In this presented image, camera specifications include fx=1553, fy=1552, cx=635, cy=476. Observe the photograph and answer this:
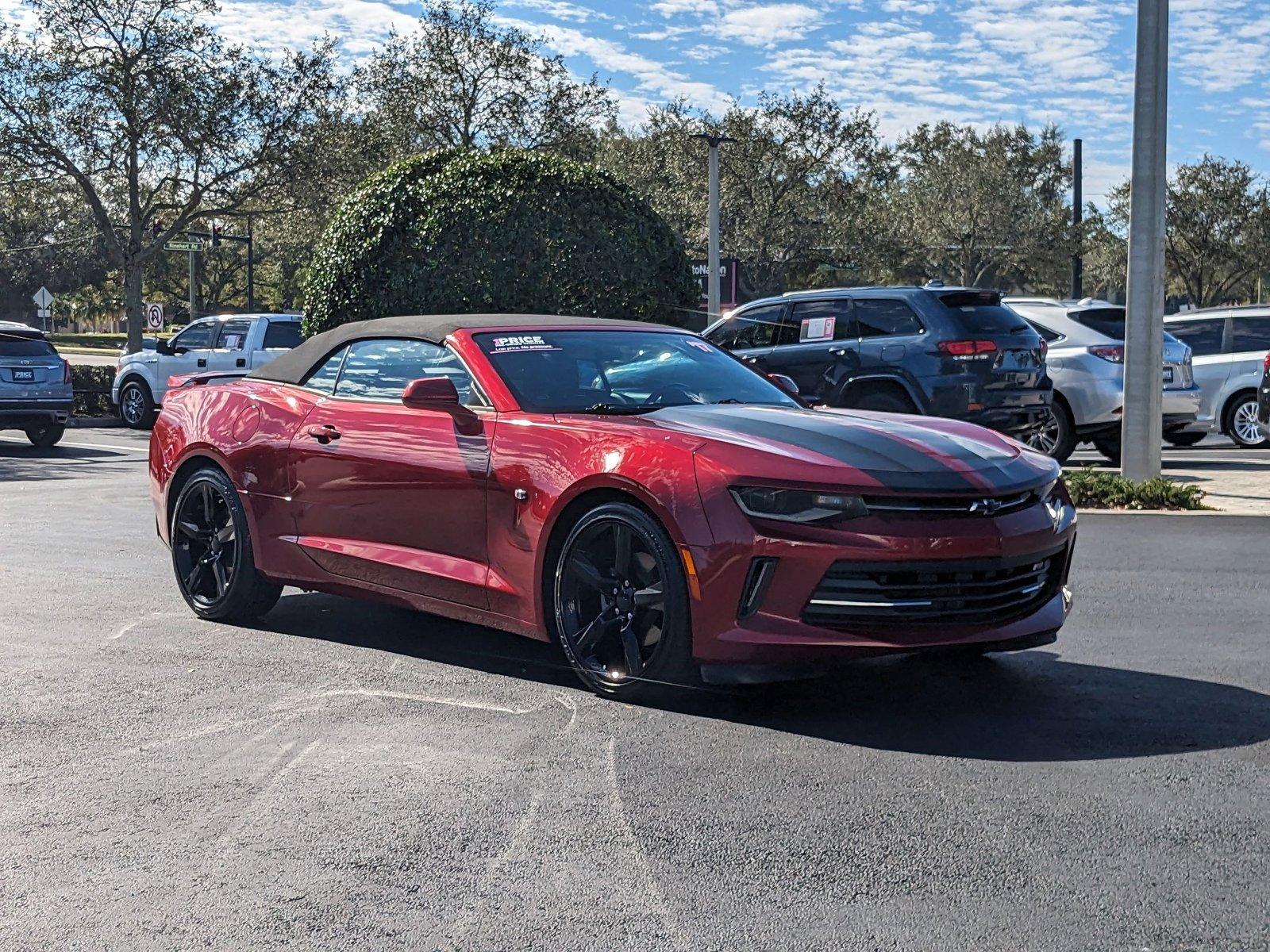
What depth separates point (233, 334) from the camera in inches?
928

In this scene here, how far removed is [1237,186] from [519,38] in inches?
1194

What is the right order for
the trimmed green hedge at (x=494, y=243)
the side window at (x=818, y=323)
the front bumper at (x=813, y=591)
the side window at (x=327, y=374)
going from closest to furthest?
the front bumper at (x=813, y=591) → the side window at (x=327, y=374) → the side window at (x=818, y=323) → the trimmed green hedge at (x=494, y=243)

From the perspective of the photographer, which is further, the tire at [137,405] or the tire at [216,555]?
the tire at [137,405]

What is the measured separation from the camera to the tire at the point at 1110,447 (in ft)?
53.5

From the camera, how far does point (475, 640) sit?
6980mm

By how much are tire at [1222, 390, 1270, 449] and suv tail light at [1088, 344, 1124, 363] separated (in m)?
3.16

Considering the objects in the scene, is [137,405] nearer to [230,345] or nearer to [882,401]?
[230,345]

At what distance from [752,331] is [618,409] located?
29.7ft

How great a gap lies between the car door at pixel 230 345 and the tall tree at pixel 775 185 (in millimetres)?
23735

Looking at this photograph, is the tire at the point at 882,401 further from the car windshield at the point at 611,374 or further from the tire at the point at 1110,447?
the car windshield at the point at 611,374

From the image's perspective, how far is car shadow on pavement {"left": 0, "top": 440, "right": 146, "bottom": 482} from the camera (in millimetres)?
16062

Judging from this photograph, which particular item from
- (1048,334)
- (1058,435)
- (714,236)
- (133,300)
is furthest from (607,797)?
(133,300)

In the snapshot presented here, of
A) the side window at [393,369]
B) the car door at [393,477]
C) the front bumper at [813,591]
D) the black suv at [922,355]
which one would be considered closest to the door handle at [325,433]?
the car door at [393,477]

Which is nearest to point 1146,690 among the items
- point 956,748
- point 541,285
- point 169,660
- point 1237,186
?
point 956,748
